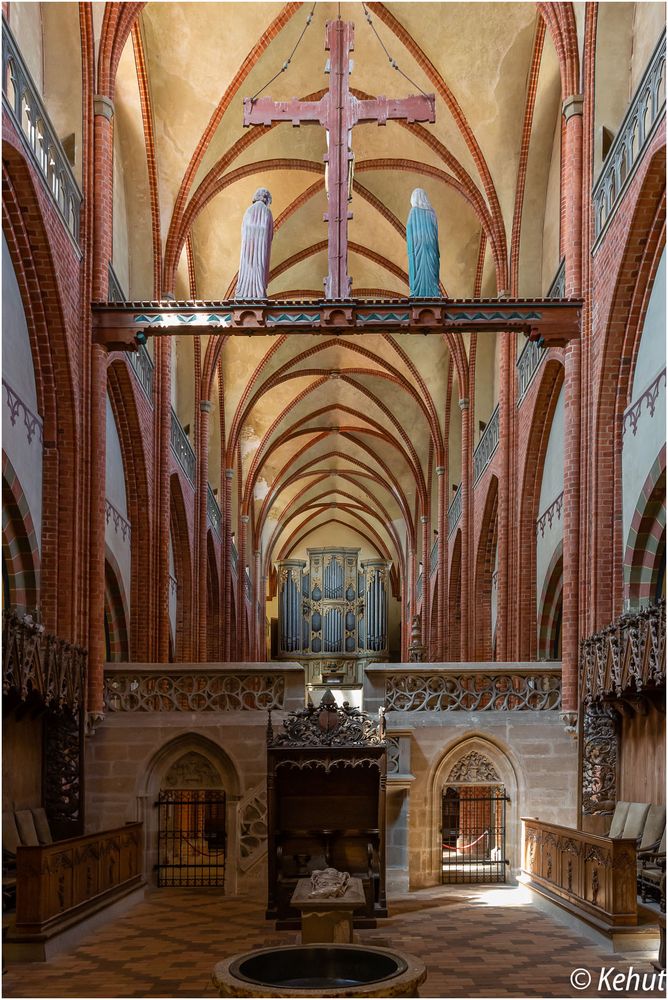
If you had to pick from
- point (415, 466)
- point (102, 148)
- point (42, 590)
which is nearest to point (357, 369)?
point (415, 466)

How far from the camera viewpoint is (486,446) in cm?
2408

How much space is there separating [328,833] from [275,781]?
88 cm

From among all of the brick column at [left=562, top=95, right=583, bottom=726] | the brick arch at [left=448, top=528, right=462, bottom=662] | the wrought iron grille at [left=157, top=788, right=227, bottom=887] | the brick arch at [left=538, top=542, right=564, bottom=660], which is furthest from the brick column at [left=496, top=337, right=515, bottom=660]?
the brick arch at [left=448, top=528, right=462, bottom=662]

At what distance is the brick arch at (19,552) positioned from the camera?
13.0 meters

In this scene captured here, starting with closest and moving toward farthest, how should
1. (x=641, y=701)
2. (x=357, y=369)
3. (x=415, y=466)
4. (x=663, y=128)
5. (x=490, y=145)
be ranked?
(x=663, y=128)
(x=641, y=701)
(x=490, y=145)
(x=357, y=369)
(x=415, y=466)

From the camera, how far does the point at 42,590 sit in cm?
1384

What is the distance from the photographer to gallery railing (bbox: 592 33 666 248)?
12.1 meters

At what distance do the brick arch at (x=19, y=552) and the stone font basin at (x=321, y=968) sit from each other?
23.0 ft

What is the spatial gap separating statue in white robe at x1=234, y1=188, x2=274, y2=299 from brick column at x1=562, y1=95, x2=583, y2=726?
399cm

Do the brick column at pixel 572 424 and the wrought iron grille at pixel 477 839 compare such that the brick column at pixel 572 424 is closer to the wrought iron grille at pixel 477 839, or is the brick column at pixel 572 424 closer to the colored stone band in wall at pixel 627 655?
the colored stone band in wall at pixel 627 655

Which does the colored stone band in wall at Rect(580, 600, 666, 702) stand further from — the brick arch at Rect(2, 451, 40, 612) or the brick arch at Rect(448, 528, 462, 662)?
the brick arch at Rect(448, 528, 462, 662)

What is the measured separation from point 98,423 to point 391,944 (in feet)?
24.4

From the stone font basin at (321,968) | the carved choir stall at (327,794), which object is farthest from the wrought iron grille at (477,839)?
the stone font basin at (321,968)

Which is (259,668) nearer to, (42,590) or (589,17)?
(42,590)
